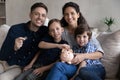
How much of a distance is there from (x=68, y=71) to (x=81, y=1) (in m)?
2.79

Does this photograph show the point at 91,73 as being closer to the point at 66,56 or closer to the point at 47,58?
the point at 66,56

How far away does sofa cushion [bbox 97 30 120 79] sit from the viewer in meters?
2.01

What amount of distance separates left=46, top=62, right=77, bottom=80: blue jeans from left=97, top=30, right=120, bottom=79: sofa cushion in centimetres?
33

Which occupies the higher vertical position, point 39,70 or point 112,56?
point 112,56

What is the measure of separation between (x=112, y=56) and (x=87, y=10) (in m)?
2.51

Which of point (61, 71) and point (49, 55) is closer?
point (61, 71)

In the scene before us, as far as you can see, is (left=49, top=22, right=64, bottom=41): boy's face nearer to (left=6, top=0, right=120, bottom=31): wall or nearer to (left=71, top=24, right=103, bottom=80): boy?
(left=71, top=24, right=103, bottom=80): boy

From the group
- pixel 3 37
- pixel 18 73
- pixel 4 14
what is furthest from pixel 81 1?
pixel 18 73

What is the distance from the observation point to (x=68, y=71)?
5.94 ft

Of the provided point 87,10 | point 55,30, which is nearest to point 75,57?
point 55,30

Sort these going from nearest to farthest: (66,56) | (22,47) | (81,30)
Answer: (66,56) < (81,30) < (22,47)

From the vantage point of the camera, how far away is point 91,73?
1.74 m

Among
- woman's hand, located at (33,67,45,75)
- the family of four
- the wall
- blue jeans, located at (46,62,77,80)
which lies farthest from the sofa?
the wall

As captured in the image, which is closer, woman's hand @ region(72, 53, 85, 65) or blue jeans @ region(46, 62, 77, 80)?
blue jeans @ region(46, 62, 77, 80)
